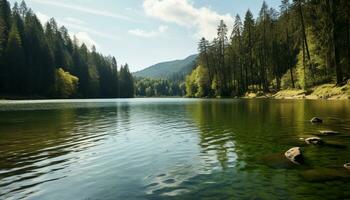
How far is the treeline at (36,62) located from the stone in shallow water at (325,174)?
359 ft

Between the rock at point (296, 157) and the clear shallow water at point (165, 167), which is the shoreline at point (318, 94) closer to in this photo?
the clear shallow water at point (165, 167)

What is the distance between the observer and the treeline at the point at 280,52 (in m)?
65.6

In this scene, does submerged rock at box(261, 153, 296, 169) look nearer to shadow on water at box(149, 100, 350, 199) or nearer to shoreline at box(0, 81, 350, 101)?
shadow on water at box(149, 100, 350, 199)

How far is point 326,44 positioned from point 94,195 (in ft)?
228

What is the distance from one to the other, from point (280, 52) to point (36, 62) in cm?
8823

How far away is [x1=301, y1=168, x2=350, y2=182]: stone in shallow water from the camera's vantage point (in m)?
11.1

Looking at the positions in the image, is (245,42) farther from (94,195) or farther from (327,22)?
(94,195)

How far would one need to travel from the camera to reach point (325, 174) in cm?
1159

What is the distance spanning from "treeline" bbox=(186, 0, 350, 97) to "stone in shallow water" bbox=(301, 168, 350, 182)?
50.8 meters

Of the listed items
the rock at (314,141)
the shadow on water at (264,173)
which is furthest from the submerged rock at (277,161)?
the rock at (314,141)

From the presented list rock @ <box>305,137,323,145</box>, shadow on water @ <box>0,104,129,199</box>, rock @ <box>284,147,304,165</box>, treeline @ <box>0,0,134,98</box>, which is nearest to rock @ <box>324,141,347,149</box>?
rock @ <box>305,137,323,145</box>

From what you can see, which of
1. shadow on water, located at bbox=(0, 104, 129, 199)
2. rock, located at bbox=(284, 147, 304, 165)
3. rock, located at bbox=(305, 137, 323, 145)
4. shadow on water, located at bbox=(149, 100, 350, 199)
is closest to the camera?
shadow on water, located at bbox=(149, 100, 350, 199)

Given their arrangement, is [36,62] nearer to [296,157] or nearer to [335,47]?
[335,47]

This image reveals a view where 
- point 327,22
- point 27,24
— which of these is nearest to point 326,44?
point 327,22
